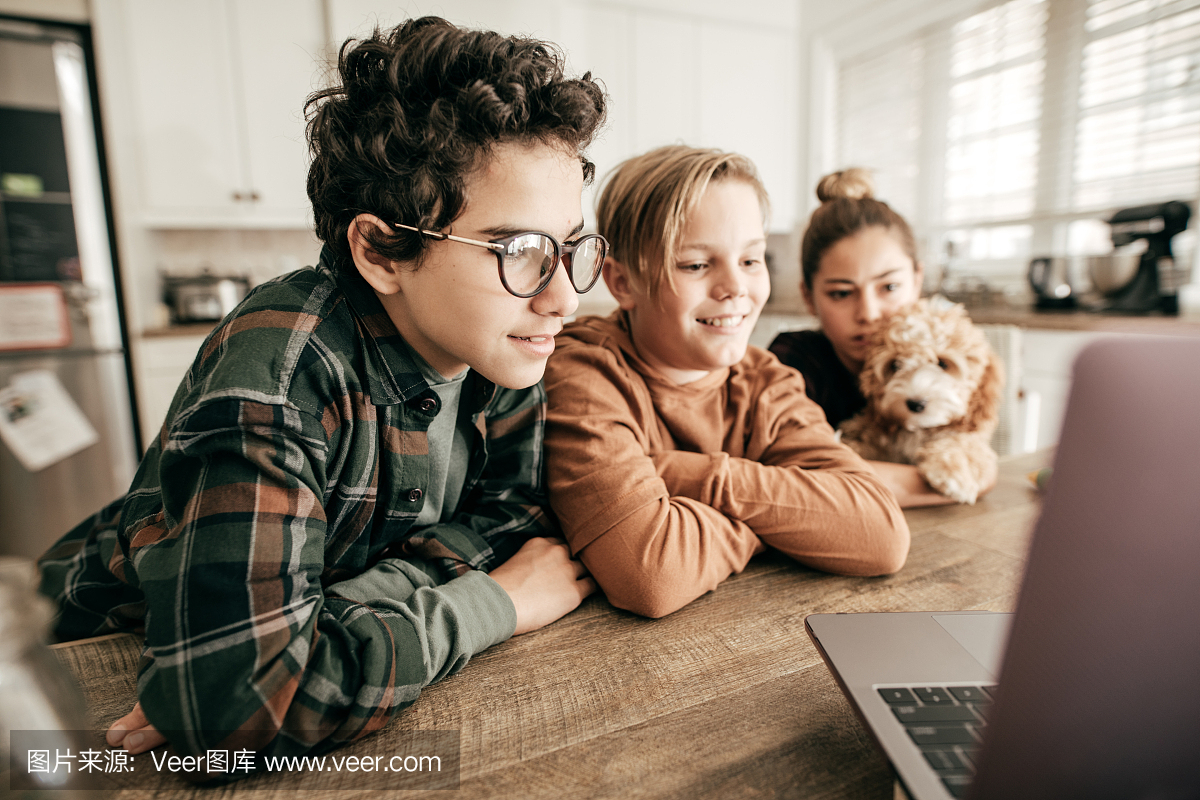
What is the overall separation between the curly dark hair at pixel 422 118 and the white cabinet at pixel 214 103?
225 cm

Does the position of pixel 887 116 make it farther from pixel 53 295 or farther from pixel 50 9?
pixel 53 295

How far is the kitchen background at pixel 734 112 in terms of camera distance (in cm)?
243

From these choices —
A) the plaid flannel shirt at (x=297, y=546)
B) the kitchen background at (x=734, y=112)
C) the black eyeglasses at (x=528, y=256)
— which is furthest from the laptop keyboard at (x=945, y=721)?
the kitchen background at (x=734, y=112)

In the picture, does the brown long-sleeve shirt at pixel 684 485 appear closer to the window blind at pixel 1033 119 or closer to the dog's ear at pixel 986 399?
the dog's ear at pixel 986 399

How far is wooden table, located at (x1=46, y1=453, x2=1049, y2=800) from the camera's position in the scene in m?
0.46

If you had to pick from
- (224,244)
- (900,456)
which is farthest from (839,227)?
(224,244)

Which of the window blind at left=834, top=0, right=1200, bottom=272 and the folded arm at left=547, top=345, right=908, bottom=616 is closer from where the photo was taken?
the folded arm at left=547, top=345, right=908, bottom=616

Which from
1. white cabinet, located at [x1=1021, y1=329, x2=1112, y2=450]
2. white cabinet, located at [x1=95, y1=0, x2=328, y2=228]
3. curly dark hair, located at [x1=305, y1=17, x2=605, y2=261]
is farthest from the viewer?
white cabinet, located at [x1=95, y1=0, x2=328, y2=228]

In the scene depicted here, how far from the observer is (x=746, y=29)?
3.85m

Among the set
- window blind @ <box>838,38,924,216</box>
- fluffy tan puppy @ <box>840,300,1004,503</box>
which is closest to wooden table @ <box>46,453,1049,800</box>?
fluffy tan puppy @ <box>840,300,1004,503</box>

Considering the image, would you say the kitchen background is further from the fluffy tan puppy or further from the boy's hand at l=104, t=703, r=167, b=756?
the boy's hand at l=104, t=703, r=167, b=756

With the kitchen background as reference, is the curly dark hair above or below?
below

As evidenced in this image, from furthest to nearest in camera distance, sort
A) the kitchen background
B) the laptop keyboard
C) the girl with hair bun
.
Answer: the kitchen background < the girl with hair bun < the laptop keyboard

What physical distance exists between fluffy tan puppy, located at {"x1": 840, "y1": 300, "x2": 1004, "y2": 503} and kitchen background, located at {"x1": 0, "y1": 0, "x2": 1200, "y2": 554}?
80 centimetres
